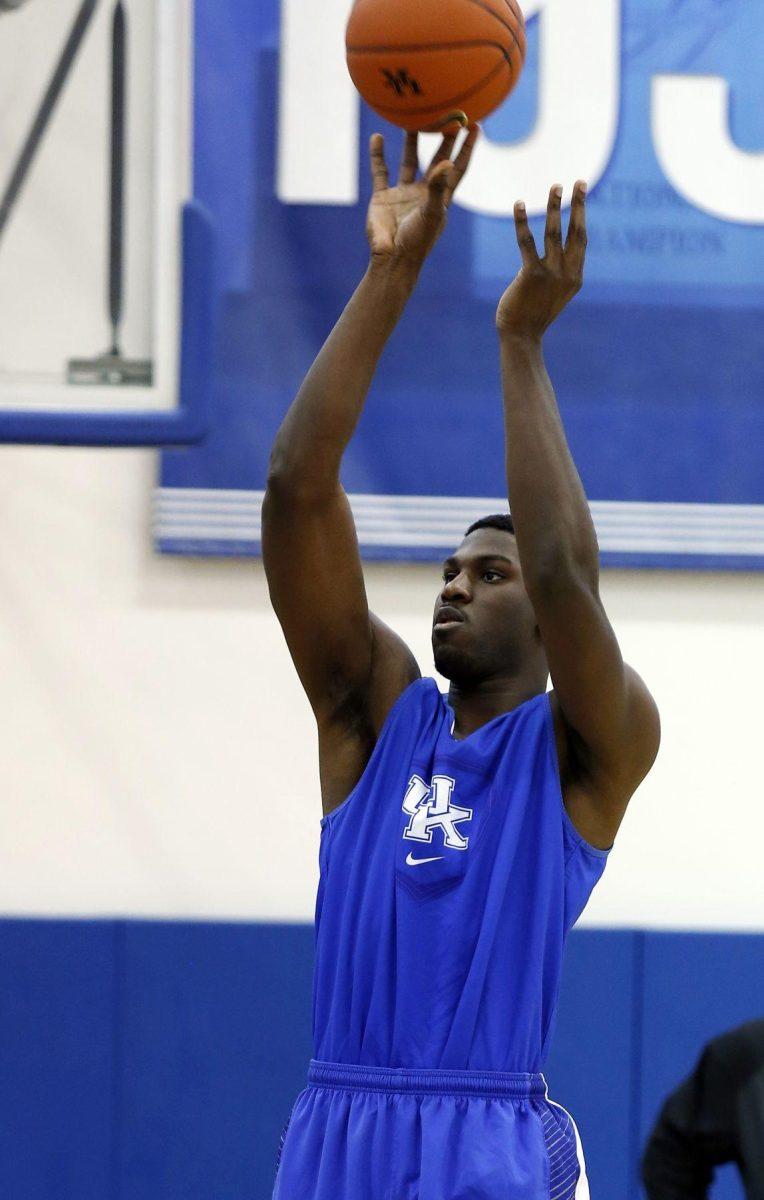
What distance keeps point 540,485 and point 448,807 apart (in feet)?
1.82

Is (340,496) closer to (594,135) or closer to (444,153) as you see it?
(444,153)

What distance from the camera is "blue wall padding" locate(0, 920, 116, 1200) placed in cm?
451

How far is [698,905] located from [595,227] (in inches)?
77.3

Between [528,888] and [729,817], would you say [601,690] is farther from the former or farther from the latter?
[729,817]

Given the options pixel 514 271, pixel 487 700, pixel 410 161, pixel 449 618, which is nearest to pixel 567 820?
pixel 487 700

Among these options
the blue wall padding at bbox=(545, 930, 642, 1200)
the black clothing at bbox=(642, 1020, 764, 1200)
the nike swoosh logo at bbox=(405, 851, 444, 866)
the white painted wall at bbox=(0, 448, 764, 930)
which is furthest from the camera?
the white painted wall at bbox=(0, 448, 764, 930)

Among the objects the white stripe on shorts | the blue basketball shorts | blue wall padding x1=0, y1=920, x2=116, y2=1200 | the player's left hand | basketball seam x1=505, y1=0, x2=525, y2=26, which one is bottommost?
blue wall padding x1=0, y1=920, x2=116, y2=1200

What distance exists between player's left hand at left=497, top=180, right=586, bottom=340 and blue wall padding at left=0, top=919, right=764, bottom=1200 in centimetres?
229

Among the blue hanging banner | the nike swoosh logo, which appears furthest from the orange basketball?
the blue hanging banner

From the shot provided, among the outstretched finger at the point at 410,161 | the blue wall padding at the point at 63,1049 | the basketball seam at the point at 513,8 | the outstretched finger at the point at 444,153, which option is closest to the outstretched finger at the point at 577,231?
the outstretched finger at the point at 444,153

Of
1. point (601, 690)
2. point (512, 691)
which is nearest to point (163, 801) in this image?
point (512, 691)

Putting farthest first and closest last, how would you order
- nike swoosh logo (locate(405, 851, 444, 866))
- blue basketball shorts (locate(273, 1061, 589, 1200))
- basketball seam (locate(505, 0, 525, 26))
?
1. basketball seam (locate(505, 0, 525, 26))
2. nike swoosh logo (locate(405, 851, 444, 866))
3. blue basketball shorts (locate(273, 1061, 589, 1200))

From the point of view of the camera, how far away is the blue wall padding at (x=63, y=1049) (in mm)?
4512

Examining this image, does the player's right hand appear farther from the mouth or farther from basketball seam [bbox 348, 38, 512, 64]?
the mouth
